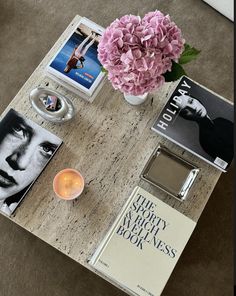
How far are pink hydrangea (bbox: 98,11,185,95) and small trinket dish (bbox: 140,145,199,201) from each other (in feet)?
0.97

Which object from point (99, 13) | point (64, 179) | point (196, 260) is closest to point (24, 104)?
point (64, 179)

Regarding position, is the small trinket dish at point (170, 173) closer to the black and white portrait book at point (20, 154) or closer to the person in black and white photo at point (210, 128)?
the person in black and white photo at point (210, 128)

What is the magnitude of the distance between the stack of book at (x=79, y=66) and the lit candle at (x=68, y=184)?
0.23 meters

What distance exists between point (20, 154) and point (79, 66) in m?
0.31

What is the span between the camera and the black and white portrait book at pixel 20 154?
1.12m

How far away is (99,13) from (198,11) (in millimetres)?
423

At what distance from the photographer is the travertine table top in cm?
112

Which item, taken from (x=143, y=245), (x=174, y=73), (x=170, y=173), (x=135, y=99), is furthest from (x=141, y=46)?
(x=143, y=245)

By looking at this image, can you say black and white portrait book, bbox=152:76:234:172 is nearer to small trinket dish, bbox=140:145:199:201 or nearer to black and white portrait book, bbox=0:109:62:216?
small trinket dish, bbox=140:145:199:201

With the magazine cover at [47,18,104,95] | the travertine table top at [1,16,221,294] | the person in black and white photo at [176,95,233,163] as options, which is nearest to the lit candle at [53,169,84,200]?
the travertine table top at [1,16,221,294]

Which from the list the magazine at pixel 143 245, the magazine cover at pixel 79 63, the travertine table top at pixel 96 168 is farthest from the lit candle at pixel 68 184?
the magazine cover at pixel 79 63

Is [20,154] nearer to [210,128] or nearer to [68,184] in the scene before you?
[68,184]

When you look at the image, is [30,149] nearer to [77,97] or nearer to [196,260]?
[77,97]

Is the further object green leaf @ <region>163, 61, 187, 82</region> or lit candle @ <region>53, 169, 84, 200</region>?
lit candle @ <region>53, 169, 84, 200</region>
